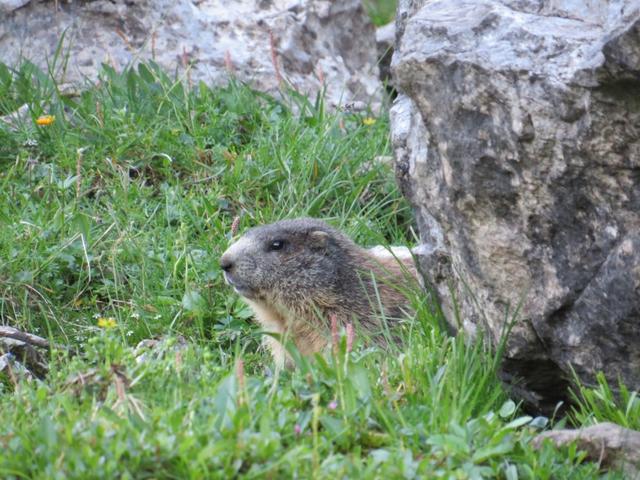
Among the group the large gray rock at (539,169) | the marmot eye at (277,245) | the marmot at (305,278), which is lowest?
the marmot at (305,278)

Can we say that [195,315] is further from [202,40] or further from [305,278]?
[202,40]

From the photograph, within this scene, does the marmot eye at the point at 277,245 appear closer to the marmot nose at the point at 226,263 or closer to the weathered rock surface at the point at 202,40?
the marmot nose at the point at 226,263

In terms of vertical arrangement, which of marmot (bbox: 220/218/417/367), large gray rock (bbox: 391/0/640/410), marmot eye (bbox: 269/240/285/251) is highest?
large gray rock (bbox: 391/0/640/410)

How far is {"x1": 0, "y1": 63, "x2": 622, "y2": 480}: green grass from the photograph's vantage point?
11.9 ft

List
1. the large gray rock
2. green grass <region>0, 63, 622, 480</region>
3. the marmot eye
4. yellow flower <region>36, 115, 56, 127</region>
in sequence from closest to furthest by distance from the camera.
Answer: green grass <region>0, 63, 622, 480</region> < the large gray rock < the marmot eye < yellow flower <region>36, 115, 56, 127</region>

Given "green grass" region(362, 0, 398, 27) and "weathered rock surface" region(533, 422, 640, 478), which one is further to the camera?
"green grass" region(362, 0, 398, 27)

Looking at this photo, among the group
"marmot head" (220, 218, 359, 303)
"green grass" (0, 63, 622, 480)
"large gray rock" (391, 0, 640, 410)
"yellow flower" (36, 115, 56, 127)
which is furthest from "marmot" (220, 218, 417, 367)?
"yellow flower" (36, 115, 56, 127)

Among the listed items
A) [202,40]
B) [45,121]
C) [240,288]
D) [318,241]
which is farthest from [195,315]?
[202,40]

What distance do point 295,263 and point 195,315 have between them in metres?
0.65

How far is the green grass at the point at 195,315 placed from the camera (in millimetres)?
3625

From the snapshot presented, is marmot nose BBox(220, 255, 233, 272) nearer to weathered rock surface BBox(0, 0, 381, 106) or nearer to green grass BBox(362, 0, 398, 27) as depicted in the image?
weathered rock surface BBox(0, 0, 381, 106)

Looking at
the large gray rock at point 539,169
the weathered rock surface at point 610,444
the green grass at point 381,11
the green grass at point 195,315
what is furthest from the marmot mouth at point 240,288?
the green grass at point 381,11

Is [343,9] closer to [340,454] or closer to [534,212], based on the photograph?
[534,212]

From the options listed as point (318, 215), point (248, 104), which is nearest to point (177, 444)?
point (318, 215)
